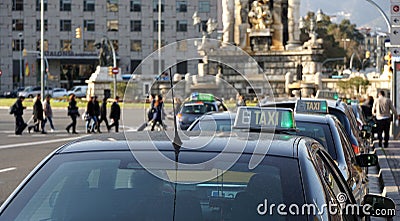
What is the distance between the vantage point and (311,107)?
36.3ft

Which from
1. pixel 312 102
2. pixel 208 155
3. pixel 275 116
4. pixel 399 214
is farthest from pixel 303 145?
pixel 312 102

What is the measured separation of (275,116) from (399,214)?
340cm

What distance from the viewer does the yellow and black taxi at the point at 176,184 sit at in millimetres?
3957

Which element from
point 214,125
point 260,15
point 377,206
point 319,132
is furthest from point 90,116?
point 260,15

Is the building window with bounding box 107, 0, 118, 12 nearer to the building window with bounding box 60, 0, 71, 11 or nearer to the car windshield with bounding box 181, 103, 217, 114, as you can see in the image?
the building window with bounding box 60, 0, 71, 11

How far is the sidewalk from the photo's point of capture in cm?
1238

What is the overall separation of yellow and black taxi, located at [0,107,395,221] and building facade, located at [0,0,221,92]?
84.9m

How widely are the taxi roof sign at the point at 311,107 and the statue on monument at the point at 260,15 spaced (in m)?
52.2

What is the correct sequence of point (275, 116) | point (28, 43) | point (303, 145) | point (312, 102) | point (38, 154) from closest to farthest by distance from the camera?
point (303, 145) → point (275, 116) → point (312, 102) → point (38, 154) → point (28, 43)

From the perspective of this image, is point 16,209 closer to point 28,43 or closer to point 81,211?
point 81,211

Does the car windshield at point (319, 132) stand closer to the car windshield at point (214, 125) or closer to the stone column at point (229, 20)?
the car windshield at point (214, 125)

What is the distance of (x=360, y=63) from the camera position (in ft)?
413

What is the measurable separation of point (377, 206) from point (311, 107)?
5724 mm

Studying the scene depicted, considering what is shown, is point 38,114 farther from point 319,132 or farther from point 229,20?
point 229,20
